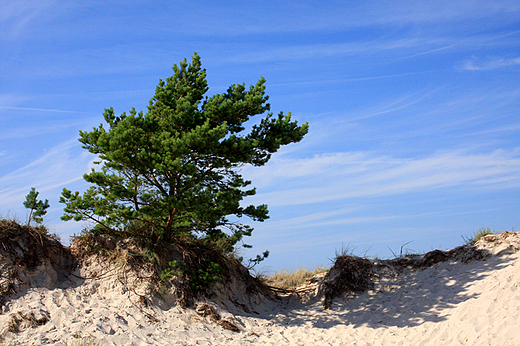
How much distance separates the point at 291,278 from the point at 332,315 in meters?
5.80

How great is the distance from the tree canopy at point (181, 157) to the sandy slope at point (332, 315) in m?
2.22

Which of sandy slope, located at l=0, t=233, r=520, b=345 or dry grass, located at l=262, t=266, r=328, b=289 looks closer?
sandy slope, located at l=0, t=233, r=520, b=345

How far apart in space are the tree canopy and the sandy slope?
2215 mm

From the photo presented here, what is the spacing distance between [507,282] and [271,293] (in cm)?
842

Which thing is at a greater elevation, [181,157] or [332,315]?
[181,157]

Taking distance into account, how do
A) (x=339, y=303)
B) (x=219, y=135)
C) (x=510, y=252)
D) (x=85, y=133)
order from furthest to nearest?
1. (x=339, y=303)
2. (x=510, y=252)
3. (x=85, y=133)
4. (x=219, y=135)

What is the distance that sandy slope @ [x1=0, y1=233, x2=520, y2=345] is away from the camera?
10.0 metres

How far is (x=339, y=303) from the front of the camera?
14422 mm

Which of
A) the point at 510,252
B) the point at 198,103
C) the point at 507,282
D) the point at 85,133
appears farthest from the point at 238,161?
the point at 510,252

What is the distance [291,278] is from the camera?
63.3ft

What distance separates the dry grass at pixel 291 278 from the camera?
18.4 m

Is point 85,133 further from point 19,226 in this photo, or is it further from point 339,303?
point 339,303

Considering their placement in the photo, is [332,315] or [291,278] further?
[291,278]

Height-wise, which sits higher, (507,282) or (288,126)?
(288,126)
